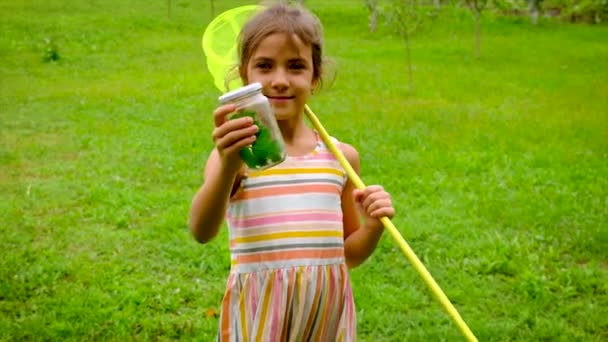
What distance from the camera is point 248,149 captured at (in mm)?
1437

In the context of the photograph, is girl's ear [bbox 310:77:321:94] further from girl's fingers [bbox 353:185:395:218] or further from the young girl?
girl's fingers [bbox 353:185:395:218]

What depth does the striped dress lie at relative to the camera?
1693 mm

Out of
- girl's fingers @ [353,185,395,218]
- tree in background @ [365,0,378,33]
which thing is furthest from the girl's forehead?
tree in background @ [365,0,378,33]

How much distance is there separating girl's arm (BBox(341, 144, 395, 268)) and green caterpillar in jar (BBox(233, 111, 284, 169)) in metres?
0.26

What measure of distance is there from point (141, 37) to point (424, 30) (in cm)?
755

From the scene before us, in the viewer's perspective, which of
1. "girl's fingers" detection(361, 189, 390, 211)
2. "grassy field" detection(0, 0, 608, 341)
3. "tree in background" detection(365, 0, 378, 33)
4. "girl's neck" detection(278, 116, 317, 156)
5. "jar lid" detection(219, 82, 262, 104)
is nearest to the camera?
"jar lid" detection(219, 82, 262, 104)

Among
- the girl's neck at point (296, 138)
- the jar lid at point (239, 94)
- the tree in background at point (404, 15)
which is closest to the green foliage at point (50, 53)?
the tree in background at point (404, 15)

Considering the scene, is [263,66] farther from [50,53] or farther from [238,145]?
[50,53]

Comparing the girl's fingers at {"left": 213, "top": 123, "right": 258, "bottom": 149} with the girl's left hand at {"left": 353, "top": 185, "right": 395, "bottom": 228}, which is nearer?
the girl's fingers at {"left": 213, "top": 123, "right": 258, "bottom": 149}

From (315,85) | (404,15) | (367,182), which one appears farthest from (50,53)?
(315,85)

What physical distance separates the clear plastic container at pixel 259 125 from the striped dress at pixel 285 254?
9.5 inches

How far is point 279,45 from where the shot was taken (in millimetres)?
1665

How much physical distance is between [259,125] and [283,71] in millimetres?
279

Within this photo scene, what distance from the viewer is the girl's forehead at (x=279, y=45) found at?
1.66m
